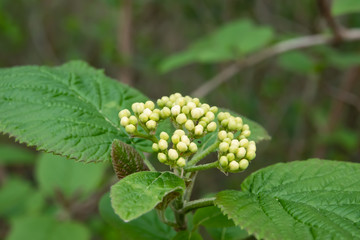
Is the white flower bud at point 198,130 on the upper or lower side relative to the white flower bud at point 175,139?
upper

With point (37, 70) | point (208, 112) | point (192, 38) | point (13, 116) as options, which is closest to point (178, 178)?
point (208, 112)

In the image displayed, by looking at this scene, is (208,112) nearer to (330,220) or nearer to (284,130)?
(330,220)

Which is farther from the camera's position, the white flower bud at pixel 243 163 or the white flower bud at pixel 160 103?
the white flower bud at pixel 160 103

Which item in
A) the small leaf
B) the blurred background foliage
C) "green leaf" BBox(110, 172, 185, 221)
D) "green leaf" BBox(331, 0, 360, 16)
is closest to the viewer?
"green leaf" BBox(110, 172, 185, 221)

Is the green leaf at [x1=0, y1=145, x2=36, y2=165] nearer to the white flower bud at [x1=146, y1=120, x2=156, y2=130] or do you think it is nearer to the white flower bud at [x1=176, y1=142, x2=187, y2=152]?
the white flower bud at [x1=146, y1=120, x2=156, y2=130]

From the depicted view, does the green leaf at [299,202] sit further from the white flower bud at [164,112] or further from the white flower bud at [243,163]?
the white flower bud at [164,112]

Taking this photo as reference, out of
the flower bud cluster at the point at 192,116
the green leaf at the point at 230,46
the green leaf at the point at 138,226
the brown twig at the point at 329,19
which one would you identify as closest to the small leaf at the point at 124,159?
the flower bud cluster at the point at 192,116

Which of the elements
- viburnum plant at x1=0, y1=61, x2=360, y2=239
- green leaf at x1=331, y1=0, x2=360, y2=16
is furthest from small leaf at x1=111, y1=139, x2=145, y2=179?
green leaf at x1=331, y1=0, x2=360, y2=16

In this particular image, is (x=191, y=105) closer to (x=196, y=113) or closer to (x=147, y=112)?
(x=196, y=113)
